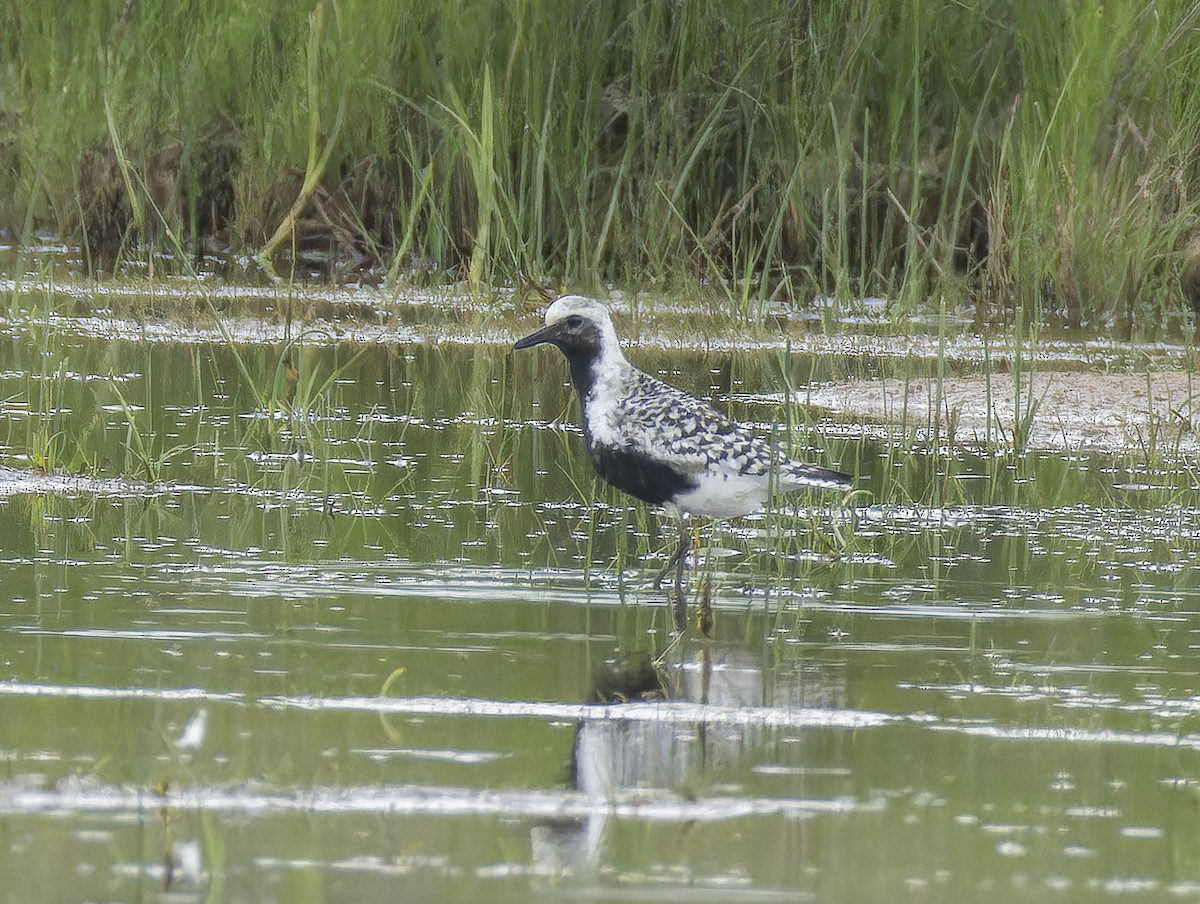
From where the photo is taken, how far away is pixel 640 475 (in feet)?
15.3

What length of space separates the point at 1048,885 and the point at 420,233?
7.75 m

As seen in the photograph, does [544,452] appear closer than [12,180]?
Yes

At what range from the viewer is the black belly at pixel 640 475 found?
181 inches

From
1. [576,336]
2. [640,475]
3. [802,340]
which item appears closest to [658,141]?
[802,340]

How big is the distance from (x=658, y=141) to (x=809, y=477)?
524cm

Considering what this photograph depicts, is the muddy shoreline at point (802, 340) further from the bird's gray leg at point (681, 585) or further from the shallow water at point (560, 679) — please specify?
the bird's gray leg at point (681, 585)

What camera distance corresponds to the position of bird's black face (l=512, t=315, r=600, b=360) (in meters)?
5.13

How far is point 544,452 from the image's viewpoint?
6.21 metres

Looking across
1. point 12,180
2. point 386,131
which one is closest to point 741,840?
point 386,131

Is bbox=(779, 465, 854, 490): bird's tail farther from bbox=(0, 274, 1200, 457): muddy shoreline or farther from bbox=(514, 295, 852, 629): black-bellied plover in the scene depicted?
bbox=(0, 274, 1200, 457): muddy shoreline

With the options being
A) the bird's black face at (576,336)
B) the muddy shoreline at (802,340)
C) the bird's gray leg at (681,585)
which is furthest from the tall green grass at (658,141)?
the bird's gray leg at (681,585)

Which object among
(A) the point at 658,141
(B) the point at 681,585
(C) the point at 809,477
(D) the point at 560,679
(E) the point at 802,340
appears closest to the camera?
(D) the point at 560,679

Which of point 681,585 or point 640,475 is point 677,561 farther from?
point 640,475

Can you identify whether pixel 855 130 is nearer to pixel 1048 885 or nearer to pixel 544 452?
pixel 544 452
